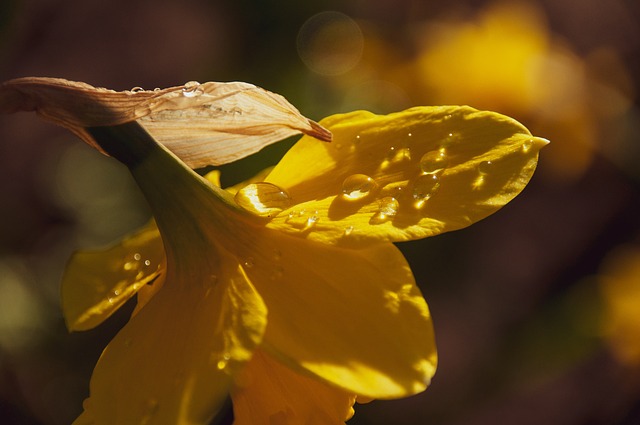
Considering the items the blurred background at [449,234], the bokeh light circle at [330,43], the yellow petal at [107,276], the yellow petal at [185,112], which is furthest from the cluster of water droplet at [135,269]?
the bokeh light circle at [330,43]

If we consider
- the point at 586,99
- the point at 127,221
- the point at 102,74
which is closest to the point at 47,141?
the point at 102,74

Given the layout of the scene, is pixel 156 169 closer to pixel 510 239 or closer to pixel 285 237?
pixel 285 237

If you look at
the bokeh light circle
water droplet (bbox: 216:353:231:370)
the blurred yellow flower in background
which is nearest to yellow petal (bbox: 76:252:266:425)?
water droplet (bbox: 216:353:231:370)

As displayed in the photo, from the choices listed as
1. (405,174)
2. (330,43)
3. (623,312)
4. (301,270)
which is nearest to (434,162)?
(405,174)

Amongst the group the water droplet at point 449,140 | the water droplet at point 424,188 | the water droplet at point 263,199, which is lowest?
the water droplet at point 263,199

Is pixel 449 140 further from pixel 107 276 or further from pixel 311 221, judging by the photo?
pixel 107 276

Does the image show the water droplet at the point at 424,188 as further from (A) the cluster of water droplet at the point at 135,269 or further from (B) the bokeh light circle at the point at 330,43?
(B) the bokeh light circle at the point at 330,43
